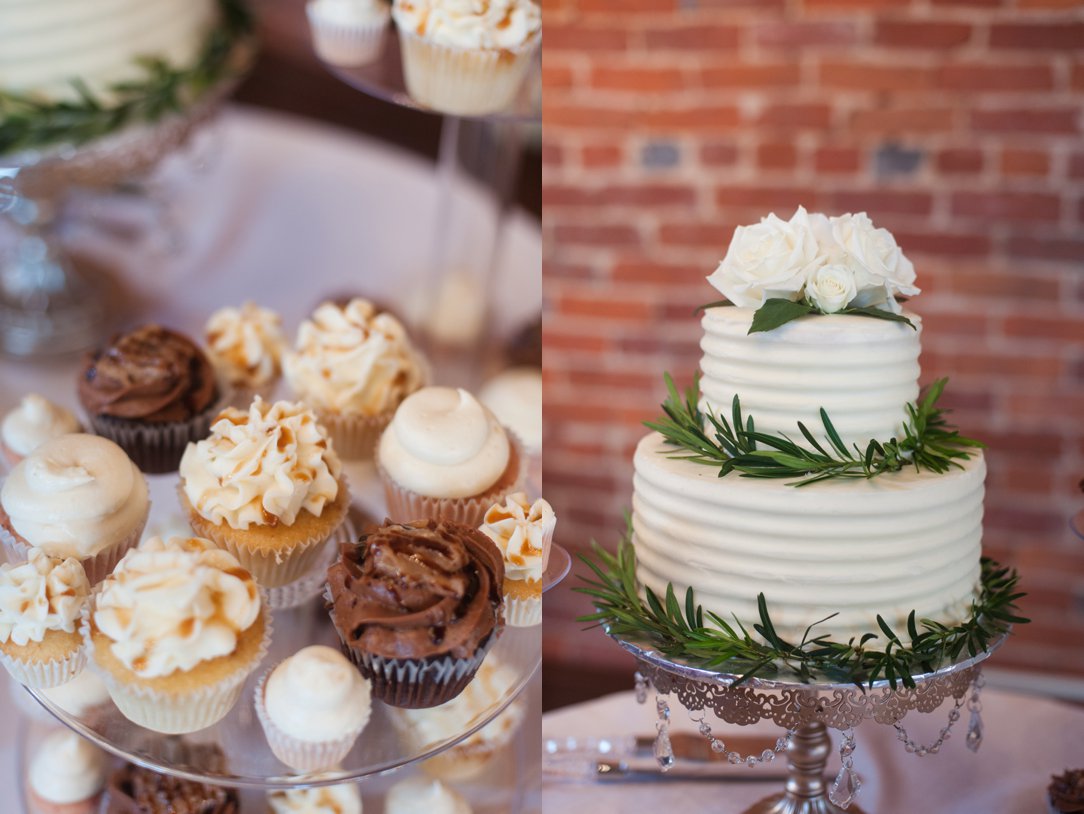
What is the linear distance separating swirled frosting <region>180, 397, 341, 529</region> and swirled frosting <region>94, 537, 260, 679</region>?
0.46 ft

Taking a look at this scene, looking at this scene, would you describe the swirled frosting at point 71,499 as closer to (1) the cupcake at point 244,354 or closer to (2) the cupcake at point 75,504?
(2) the cupcake at point 75,504

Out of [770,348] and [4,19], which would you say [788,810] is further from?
[4,19]

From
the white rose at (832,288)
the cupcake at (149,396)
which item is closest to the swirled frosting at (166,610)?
the cupcake at (149,396)

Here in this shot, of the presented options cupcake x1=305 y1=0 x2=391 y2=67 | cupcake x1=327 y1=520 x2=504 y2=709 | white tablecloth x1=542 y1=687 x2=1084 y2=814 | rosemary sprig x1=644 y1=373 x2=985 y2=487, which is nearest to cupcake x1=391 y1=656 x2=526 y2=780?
cupcake x1=327 y1=520 x2=504 y2=709

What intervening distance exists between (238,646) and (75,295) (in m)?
1.36

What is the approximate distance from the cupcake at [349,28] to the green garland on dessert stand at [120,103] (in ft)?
1.19

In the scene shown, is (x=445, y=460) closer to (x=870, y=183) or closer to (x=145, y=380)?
(x=145, y=380)

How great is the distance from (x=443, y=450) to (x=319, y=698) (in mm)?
313

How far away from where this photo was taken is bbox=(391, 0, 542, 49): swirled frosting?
1.26 m

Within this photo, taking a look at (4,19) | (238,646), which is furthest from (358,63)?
(238,646)

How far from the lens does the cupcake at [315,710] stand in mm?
917

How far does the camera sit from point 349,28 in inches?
55.3

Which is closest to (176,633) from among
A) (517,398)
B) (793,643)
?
(793,643)

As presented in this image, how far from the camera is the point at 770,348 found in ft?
3.24
